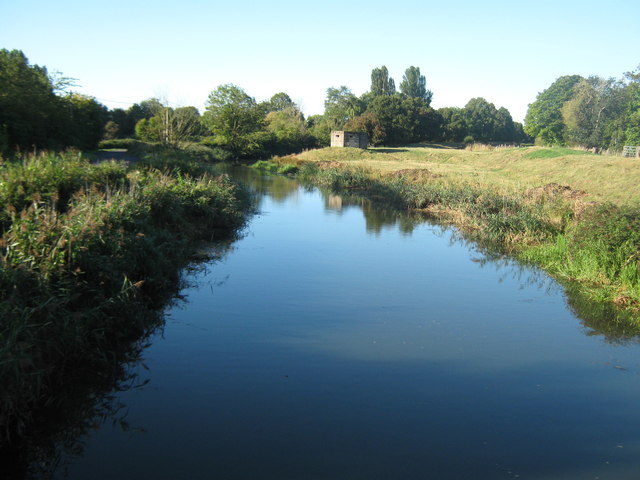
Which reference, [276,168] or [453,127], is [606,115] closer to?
[453,127]

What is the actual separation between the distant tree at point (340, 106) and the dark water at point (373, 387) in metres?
58.1

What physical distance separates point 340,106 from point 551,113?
110 ft

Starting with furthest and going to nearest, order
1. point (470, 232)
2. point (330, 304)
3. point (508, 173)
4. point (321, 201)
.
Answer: point (508, 173), point (321, 201), point (470, 232), point (330, 304)

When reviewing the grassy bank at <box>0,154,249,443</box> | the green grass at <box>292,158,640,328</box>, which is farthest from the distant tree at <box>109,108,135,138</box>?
the grassy bank at <box>0,154,249,443</box>

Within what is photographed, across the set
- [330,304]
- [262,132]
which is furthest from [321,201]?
[262,132]

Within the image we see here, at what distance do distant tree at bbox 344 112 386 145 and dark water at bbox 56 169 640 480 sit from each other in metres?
50.0

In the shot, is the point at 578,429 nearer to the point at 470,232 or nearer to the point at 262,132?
the point at 470,232

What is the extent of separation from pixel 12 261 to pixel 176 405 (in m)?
2.67

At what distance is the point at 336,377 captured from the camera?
6.30m

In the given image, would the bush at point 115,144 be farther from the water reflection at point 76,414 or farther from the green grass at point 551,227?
the water reflection at point 76,414

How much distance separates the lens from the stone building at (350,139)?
2128 inches

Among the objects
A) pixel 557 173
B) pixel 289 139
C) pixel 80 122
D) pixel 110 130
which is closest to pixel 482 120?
pixel 289 139

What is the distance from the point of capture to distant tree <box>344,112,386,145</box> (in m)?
59.2

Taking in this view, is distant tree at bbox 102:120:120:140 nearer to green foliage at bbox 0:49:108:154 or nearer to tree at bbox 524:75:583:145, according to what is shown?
green foliage at bbox 0:49:108:154
